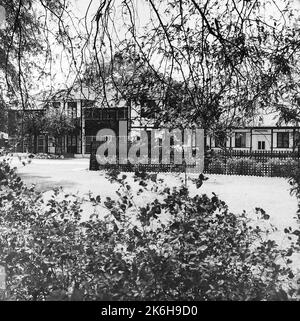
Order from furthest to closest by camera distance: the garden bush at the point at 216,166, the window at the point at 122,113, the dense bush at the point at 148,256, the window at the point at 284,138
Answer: the garden bush at the point at 216,166 < the window at the point at 122,113 < the window at the point at 284,138 < the dense bush at the point at 148,256

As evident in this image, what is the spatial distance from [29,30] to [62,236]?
3.47 feet

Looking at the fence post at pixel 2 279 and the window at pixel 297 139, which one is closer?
the window at pixel 297 139

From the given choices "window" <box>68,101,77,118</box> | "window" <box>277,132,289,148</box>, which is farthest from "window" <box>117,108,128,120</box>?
"window" <box>277,132,289,148</box>

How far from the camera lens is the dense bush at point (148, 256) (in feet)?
4.43

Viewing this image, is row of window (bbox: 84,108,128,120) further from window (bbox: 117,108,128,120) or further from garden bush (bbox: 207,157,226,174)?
garden bush (bbox: 207,157,226,174)

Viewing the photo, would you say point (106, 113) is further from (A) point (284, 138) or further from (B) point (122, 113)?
(A) point (284, 138)

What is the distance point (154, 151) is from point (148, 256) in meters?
0.51

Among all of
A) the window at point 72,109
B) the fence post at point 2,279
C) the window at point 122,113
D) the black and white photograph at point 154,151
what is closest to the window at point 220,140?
the black and white photograph at point 154,151

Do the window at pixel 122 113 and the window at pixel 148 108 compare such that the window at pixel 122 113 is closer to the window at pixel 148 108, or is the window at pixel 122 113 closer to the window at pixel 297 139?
the window at pixel 148 108

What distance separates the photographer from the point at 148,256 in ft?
4.64

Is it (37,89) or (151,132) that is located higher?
(37,89)

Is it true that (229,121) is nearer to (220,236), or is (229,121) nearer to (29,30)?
(220,236)

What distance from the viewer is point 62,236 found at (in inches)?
63.9
